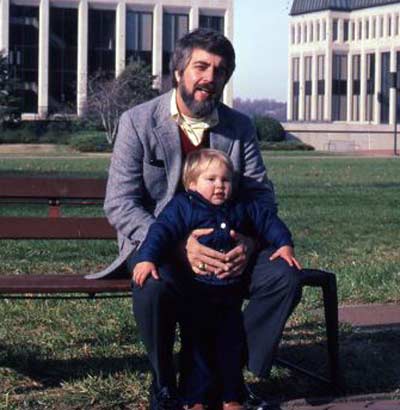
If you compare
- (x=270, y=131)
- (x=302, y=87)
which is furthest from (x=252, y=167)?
(x=302, y=87)

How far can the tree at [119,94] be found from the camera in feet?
191

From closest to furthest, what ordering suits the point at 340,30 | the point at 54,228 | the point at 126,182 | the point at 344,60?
the point at 126,182 → the point at 54,228 → the point at 340,30 → the point at 344,60

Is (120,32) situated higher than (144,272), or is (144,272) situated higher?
Answer: (120,32)

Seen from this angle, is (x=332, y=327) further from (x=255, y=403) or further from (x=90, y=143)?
(x=90, y=143)

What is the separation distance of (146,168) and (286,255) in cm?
82

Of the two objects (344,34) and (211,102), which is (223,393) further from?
(344,34)

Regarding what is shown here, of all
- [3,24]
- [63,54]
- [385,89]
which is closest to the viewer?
[3,24]

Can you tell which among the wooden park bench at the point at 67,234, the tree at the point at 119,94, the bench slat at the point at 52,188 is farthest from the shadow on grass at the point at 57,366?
the tree at the point at 119,94

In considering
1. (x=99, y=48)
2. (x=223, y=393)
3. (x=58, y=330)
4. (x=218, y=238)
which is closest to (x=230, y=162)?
(x=218, y=238)

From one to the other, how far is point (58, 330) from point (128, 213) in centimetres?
158

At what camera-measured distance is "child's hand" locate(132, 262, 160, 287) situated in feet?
15.7

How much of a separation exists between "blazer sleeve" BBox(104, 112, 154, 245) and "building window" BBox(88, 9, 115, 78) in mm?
67202

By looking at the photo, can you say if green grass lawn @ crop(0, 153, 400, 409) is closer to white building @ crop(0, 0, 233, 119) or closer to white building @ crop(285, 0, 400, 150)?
white building @ crop(0, 0, 233, 119)

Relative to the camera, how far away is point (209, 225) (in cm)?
502
